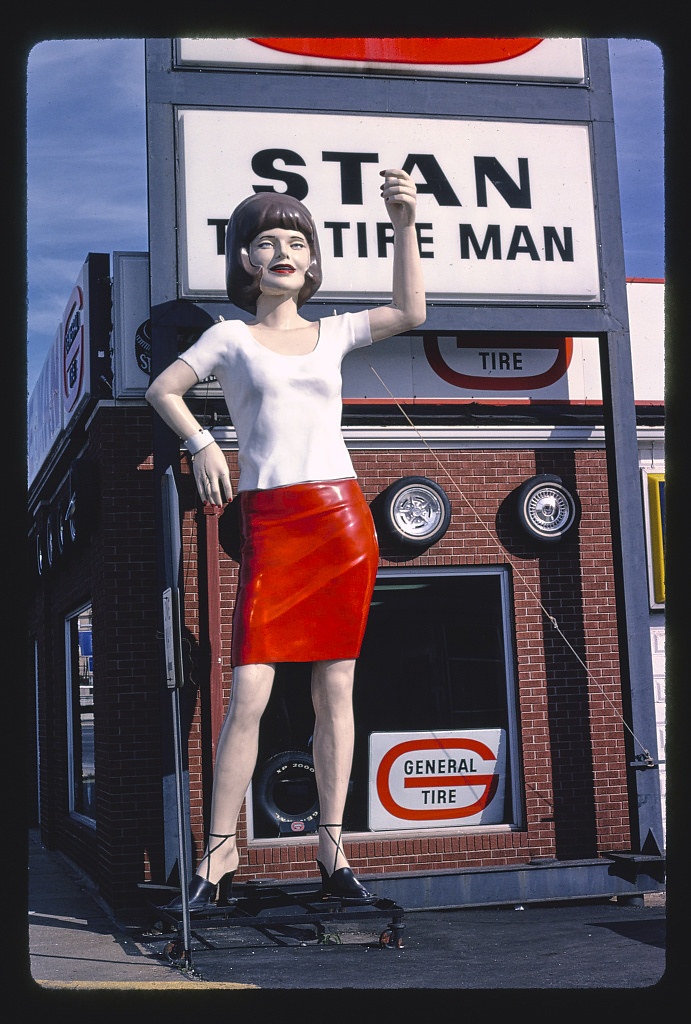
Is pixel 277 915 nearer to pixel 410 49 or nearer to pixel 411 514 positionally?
pixel 411 514

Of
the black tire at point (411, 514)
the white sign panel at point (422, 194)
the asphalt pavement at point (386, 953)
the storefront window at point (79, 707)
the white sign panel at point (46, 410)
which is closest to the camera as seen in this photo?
the asphalt pavement at point (386, 953)

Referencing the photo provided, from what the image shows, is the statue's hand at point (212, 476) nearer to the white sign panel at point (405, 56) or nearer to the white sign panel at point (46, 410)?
the white sign panel at point (405, 56)

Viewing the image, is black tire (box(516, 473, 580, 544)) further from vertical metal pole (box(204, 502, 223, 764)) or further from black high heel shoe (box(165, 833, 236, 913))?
black high heel shoe (box(165, 833, 236, 913))

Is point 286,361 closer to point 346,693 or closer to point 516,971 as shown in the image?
point 346,693

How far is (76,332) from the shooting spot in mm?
9547

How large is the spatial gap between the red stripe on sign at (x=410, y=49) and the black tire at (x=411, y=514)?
2924mm

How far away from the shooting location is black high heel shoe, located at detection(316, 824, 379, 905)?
6.27 meters

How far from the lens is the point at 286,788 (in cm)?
860

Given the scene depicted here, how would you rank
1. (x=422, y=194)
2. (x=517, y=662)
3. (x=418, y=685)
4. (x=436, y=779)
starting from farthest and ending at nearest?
(x=517, y=662)
(x=418, y=685)
(x=436, y=779)
(x=422, y=194)

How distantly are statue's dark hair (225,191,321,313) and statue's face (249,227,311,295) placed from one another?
32 mm

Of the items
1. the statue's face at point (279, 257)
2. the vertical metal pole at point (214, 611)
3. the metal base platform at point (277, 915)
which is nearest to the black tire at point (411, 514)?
the vertical metal pole at point (214, 611)

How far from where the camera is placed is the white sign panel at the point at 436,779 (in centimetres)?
877

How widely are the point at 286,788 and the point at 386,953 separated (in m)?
2.12

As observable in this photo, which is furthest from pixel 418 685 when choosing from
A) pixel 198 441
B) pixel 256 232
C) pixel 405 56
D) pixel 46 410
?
pixel 46 410
